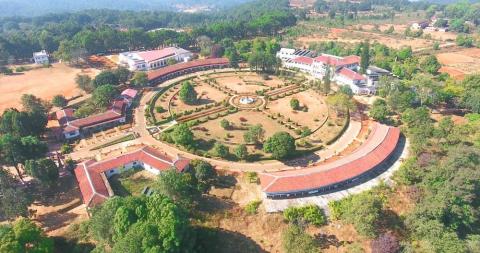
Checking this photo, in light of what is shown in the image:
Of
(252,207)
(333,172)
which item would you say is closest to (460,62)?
(333,172)

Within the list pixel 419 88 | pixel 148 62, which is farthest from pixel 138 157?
pixel 419 88

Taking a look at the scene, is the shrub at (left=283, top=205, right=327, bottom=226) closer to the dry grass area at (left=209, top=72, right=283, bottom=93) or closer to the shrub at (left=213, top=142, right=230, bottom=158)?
the shrub at (left=213, top=142, right=230, bottom=158)

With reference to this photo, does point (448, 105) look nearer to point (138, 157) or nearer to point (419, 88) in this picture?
point (419, 88)

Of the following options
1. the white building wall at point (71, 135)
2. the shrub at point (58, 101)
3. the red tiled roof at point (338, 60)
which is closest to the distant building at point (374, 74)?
the red tiled roof at point (338, 60)

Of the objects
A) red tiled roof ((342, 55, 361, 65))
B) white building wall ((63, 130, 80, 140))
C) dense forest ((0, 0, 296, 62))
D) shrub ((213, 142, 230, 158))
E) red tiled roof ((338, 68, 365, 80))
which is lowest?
shrub ((213, 142, 230, 158))

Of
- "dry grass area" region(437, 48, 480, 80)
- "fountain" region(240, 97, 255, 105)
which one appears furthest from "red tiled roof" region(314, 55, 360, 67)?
"fountain" region(240, 97, 255, 105)

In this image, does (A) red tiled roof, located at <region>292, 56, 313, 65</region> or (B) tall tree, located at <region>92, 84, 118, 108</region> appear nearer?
(B) tall tree, located at <region>92, 84, 118, 108</region>

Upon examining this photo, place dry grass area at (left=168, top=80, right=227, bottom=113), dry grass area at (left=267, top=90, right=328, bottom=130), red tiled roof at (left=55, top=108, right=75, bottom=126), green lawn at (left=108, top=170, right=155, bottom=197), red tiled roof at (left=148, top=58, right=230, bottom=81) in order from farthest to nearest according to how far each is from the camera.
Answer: red tiled roof at (left=148, top=58, right=230, bottom=81) → dry grass area at (left=168, top=80, right=227, bottom=113) → dry grass area at (left=267, top=90, right=328, bottom=130) → red tiled roof at (left=55, top=108, right=75, bottom=126) → green lawn at (left=108, top=170, right=155, bottom=197)

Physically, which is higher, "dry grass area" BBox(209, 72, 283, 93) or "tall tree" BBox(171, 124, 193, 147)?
"dry grass area" BBox(209, 72, 283, 93)

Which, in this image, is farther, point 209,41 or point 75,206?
point 209,41
